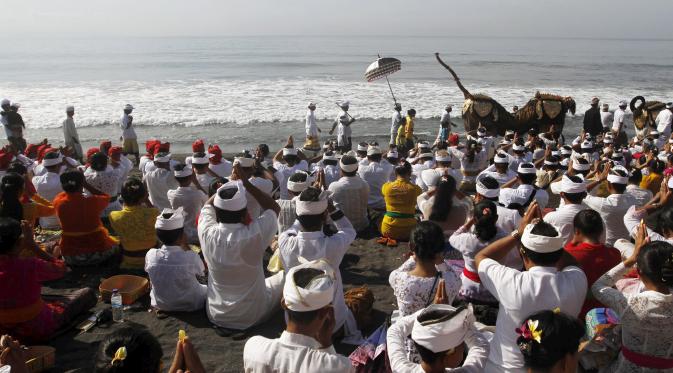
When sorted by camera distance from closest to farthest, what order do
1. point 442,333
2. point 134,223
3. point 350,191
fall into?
point 442,333, point 134,223, point 350,191

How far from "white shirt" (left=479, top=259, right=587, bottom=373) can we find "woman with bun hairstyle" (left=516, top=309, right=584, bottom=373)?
721 millimetres

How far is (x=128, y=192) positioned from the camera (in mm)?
6594

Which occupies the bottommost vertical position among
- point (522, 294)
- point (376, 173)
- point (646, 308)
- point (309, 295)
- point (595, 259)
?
point (376, 173)

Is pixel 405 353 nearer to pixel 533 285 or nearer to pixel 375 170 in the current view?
pixel 533 285

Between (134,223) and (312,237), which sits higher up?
(312,237)

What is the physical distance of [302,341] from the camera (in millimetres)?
2945

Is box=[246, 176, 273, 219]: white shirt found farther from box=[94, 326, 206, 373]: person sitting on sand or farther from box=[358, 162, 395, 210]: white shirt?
box=[94, 326, 206, 373]: person sitting on sand

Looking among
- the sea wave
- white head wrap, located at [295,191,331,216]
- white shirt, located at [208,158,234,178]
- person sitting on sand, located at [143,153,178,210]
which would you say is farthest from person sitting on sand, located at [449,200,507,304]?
the sea wave

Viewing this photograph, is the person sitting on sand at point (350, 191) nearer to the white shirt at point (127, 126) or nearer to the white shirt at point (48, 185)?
the white shirt at point (48, 185)

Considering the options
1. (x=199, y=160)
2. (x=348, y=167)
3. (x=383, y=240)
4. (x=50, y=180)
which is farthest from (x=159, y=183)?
(x=383, y=240)

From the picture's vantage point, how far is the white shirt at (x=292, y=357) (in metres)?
2.87

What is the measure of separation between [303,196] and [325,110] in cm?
2600

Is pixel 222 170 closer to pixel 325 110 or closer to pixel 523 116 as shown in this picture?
pixel 523 116

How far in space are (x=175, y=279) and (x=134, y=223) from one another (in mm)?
1282
